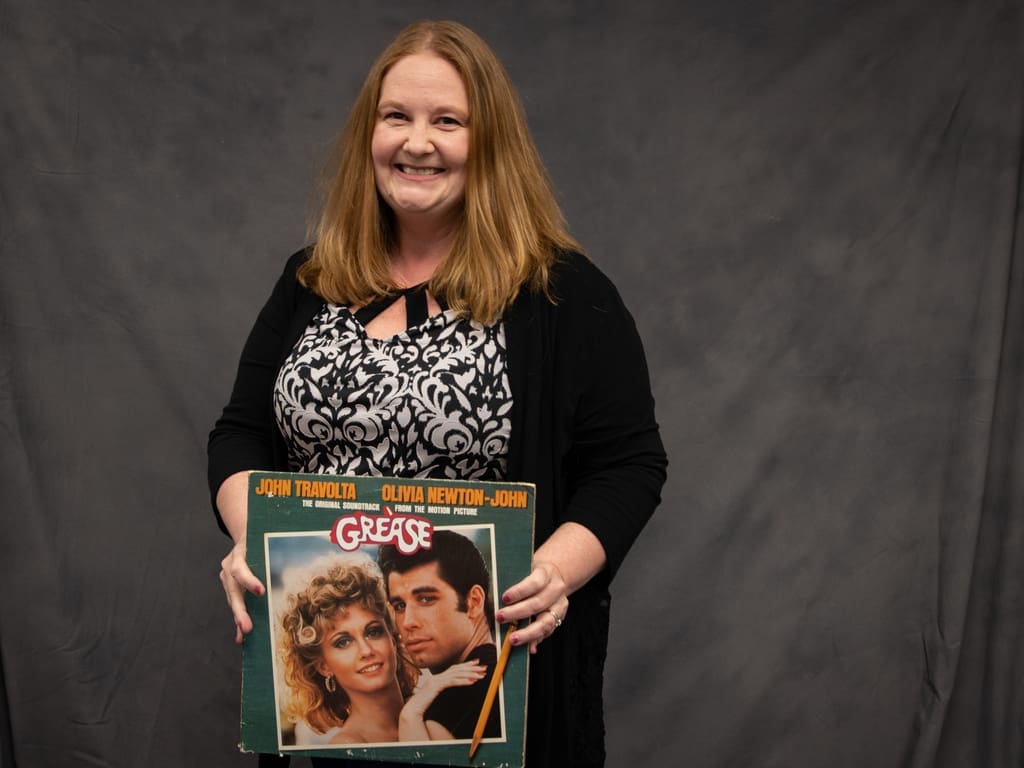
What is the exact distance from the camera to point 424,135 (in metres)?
1.55

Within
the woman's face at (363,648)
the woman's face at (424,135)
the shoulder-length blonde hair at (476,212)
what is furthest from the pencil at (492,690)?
the woman's face at (424,135)

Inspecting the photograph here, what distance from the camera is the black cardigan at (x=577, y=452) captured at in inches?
59.6

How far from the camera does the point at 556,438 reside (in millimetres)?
1526

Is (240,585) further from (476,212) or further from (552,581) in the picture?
(476,212)

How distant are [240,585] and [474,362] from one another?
1.37 feet

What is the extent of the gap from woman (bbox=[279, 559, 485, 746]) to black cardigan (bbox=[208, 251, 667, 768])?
0.79 feet

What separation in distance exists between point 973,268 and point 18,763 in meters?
2.49

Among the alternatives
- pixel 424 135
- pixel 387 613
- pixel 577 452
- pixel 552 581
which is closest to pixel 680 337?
pixel 577 452

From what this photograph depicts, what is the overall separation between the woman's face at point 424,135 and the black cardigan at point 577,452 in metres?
0.19

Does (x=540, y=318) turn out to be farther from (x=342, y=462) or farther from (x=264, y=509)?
(x=264, y=509)

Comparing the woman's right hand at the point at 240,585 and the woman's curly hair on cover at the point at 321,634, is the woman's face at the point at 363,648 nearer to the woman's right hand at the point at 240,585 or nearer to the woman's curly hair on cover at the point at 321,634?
the woman's curly hair on cover at the point at 321,634

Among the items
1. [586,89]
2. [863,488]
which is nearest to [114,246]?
[586,89]

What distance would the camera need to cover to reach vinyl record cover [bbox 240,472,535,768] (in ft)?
4.37

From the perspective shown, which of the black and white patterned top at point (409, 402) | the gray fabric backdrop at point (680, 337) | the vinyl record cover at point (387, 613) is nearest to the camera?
the vinyl record cover at point (387, 613)
